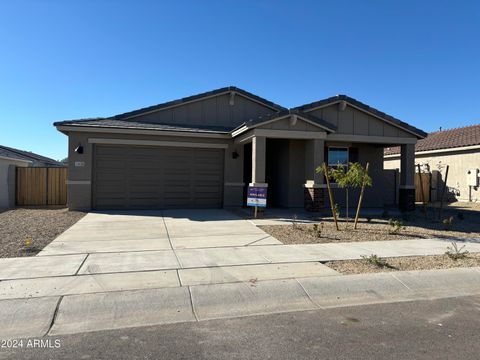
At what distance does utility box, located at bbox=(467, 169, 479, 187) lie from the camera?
1961cm

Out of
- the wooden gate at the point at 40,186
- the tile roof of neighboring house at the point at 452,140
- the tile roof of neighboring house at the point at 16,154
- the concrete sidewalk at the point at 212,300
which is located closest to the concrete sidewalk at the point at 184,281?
the concrete sidewalk at the point at 212,300

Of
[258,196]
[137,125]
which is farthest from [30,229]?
[258,196]

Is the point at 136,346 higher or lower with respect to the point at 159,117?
lower

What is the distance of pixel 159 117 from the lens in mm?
16922

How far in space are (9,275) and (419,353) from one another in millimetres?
5874

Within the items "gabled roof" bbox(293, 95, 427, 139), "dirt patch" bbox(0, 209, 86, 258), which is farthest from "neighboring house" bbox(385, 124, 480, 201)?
"dirt patch" bbox(0, 209, 86, 258)

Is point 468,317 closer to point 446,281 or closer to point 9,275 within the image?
point 446,281

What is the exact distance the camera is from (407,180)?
51.6ft

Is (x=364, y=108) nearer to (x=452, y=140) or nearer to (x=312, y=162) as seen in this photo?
(x=312, y=162)

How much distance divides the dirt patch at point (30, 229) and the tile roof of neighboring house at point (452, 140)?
19.3 metres

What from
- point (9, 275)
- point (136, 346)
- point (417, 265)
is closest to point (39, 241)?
point (9, 275)

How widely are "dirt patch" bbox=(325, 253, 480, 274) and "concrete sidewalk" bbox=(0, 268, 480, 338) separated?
0.35 meters

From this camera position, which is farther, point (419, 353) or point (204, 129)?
point (204, 129)

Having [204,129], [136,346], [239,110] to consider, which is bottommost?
[136,346]
